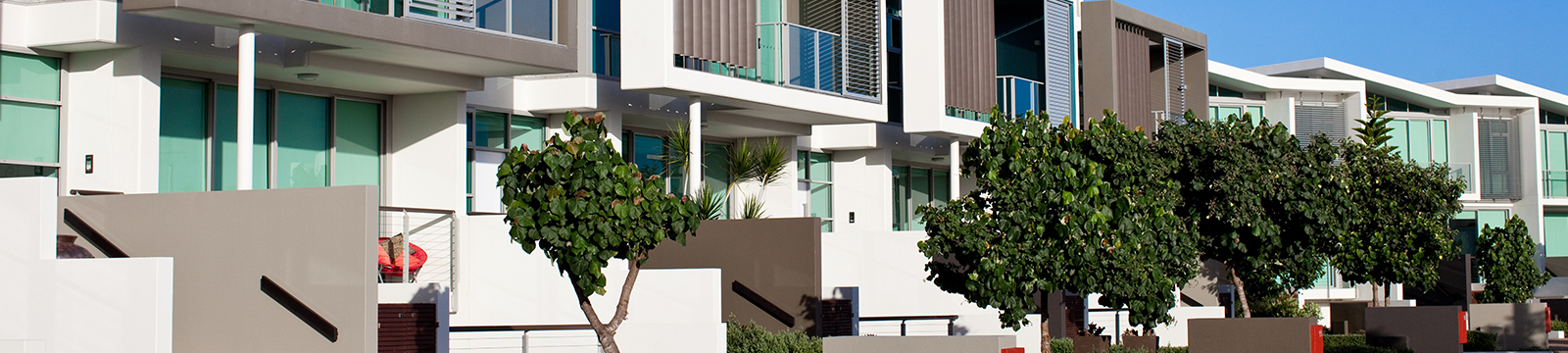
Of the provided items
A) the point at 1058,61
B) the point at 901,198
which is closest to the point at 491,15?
the point at 901,198

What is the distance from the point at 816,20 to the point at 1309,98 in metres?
22.2

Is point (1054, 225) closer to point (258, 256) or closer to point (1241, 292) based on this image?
point (1241, 292)

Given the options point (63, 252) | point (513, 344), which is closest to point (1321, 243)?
point (513, 344)

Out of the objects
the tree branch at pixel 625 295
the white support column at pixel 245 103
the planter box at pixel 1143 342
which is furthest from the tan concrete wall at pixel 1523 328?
the white support column at pixel 245 103

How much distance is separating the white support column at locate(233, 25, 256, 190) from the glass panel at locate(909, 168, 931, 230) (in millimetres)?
17534

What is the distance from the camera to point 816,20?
2442 cm

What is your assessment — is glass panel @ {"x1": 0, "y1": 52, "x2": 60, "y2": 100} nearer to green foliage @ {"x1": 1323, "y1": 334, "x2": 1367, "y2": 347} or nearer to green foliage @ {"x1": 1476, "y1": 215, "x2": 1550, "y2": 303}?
green foliage @ {"x1": 1323, "y1": 334, "x2": 1367, "y2": 347}

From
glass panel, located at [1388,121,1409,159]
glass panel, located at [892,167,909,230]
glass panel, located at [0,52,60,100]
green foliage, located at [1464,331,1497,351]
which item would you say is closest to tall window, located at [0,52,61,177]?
glass panel, located at [0,52,60,100]

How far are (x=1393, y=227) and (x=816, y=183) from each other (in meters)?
10.3

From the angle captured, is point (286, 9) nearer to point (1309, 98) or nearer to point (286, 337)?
point (286, 337)

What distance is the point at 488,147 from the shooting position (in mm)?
20016

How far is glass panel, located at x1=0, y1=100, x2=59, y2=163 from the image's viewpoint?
14.7 m

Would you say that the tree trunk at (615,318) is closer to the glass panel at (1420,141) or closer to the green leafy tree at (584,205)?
the green leafy tree at (584,205)

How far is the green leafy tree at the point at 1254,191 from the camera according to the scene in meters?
21.4
